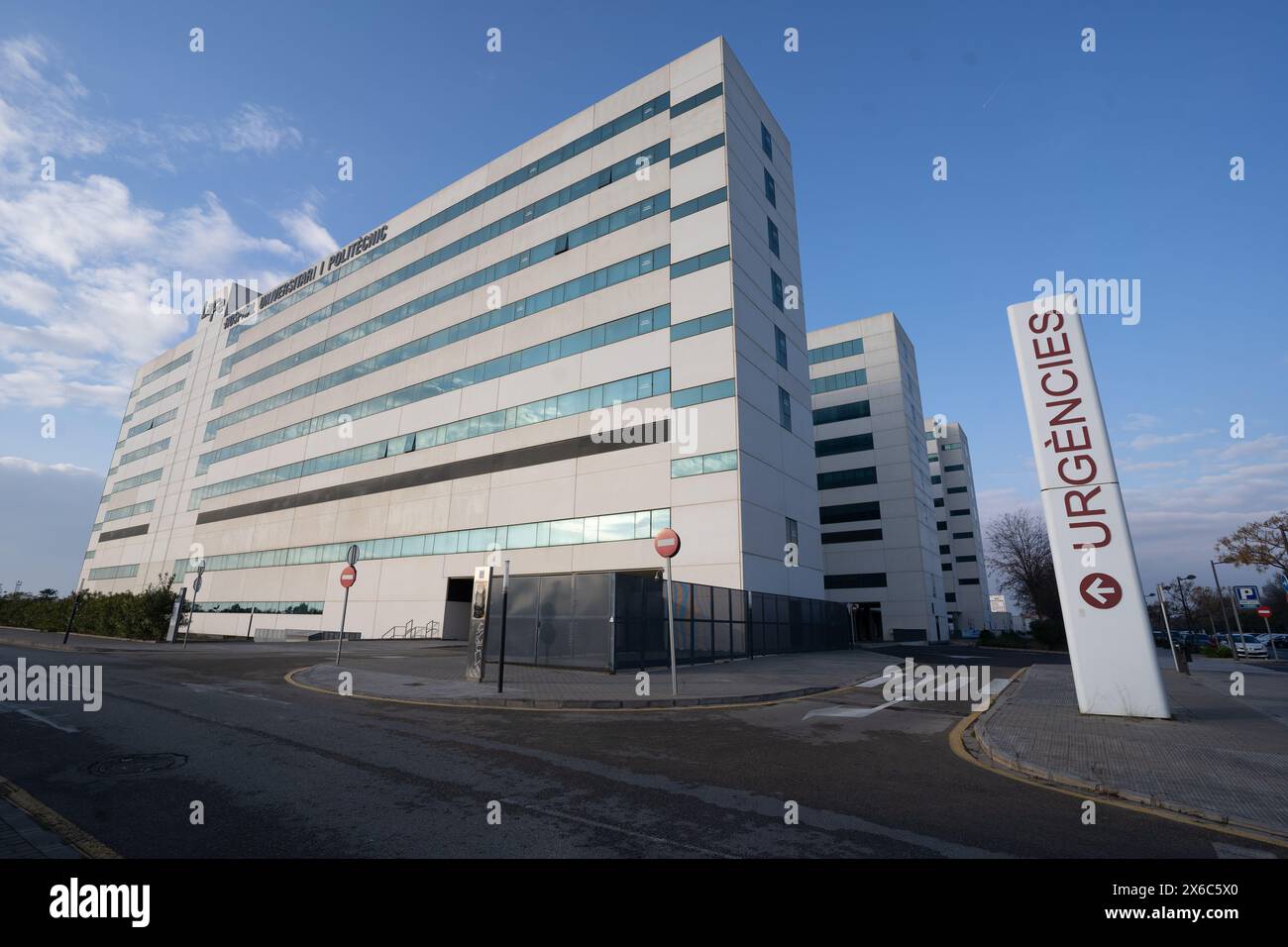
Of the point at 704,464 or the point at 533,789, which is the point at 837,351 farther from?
the point at 533,789

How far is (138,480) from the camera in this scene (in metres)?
63.2

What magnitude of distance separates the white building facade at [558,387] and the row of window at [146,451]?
23.0 meters

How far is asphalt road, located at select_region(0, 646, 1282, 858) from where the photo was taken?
4.09 meters

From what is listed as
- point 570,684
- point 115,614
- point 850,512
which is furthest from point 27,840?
point 850,512

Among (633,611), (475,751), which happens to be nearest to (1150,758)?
(475,751)

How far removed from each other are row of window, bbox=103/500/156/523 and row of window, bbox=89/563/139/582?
5.90 m

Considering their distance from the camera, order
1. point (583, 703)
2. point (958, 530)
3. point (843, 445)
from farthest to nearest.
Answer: point (958, 530)
point (843, 445)
point (583, 703)

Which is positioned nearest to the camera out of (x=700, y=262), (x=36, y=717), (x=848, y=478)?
(x=36, y=717)

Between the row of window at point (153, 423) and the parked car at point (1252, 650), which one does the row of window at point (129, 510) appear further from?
the parked car at point (1252, 650)

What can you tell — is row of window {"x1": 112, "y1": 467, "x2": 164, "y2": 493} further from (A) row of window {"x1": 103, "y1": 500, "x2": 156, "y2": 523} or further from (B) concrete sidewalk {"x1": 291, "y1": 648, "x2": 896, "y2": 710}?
(B) concrete sidewalk {"x1": 291, "y1": 648, "x2": 896, "y2": 710}

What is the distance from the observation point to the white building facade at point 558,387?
26.5 metres

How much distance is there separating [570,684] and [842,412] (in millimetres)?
46478

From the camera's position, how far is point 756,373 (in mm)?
27594
